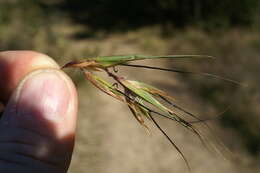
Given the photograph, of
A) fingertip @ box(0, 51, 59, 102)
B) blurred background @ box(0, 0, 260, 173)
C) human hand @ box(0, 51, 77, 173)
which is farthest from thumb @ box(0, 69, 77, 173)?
blurred background @ box(0, 0, 260, 173)

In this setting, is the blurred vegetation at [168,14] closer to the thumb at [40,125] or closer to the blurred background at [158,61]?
the blurred background at [158,61]

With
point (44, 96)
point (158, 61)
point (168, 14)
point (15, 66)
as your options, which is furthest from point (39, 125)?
point (168, 14)

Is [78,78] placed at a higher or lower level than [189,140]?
higher

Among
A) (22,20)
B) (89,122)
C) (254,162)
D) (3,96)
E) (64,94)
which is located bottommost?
(254,162)

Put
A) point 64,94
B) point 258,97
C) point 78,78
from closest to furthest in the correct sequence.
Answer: point 64,94
point 258,97
point 78,78

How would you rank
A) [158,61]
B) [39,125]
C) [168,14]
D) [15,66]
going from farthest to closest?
[168,14]
[158,61]
[15,66]
[39,125]

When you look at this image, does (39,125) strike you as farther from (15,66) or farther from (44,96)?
(15,66)

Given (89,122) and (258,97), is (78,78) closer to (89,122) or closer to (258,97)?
(89,122)

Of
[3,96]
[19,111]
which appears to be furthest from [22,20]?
[19,111]
